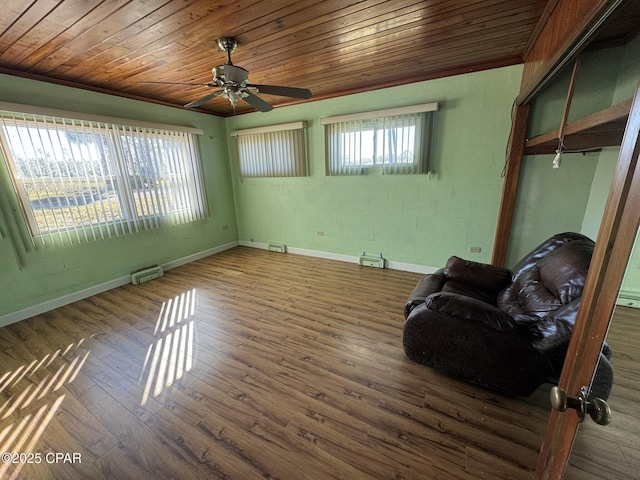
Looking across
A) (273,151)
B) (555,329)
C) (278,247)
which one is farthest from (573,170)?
(278,247)

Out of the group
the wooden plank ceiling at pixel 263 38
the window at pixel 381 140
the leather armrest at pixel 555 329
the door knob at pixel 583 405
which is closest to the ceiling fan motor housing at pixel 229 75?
the wooden plank ceiling at pixel 263 38

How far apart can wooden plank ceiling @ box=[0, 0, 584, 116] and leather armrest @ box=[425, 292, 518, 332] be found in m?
2.06

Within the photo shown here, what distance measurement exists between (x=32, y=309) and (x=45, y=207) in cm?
117

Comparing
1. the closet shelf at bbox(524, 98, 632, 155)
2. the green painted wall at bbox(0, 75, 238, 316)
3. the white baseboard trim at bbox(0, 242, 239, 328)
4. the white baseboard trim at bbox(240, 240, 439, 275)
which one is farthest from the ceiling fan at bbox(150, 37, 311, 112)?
the white baseboard trim at bbox(0, 242, 239, 328)

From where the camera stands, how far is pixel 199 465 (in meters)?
1.34

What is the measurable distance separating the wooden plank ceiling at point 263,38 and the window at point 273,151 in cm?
102

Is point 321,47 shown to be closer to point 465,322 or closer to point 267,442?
point 465,322

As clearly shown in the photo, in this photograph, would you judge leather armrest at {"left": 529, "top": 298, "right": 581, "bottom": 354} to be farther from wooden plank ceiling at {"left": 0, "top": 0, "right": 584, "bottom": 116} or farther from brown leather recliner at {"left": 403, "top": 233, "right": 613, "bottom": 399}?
wooden plank ceiling at {"left": 0, "top": 0, "right": 584, "bottom": 116}

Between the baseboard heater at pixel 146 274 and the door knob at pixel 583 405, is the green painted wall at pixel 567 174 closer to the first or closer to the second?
the door knob at pixel 583 405

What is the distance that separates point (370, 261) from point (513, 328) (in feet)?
8.18

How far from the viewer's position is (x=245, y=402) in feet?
5.58

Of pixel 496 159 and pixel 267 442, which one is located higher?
pixel 496 159

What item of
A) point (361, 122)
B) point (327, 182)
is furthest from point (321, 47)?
point (327, 182)

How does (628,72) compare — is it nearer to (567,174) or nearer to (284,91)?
(567,174)
